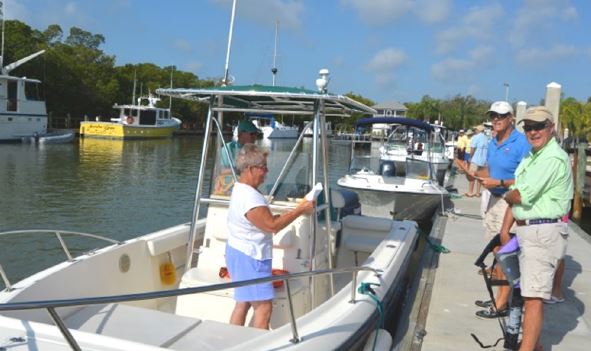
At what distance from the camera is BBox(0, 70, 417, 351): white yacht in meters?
3.15

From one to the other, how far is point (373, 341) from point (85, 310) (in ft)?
6.60

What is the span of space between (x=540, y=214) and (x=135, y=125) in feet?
141

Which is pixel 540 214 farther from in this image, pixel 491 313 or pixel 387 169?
pixel 387 169

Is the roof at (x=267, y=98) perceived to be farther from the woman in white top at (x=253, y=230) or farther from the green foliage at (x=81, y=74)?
the green foliage at (x=81, y=74)

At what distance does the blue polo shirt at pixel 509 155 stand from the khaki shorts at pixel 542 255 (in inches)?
54.0

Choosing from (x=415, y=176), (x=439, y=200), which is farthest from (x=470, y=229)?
(x=415, y=176)

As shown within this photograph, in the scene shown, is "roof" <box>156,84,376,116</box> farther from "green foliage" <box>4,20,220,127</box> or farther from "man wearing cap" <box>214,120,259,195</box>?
"green foliage" <box>4,20,220,127</box>

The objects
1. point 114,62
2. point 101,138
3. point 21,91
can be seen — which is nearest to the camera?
point 21,91

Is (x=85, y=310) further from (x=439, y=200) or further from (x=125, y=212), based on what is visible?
(x=125, y=212)

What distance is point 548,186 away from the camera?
350 cm

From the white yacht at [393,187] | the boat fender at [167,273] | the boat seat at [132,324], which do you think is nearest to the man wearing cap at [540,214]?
the boat seat at [132,324]

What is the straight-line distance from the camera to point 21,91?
33.2 m

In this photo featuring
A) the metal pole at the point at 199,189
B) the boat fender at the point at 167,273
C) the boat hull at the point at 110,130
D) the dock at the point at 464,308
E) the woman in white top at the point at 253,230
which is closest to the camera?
the woman in white top at the point at 253,230

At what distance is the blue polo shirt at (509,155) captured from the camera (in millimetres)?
4840
